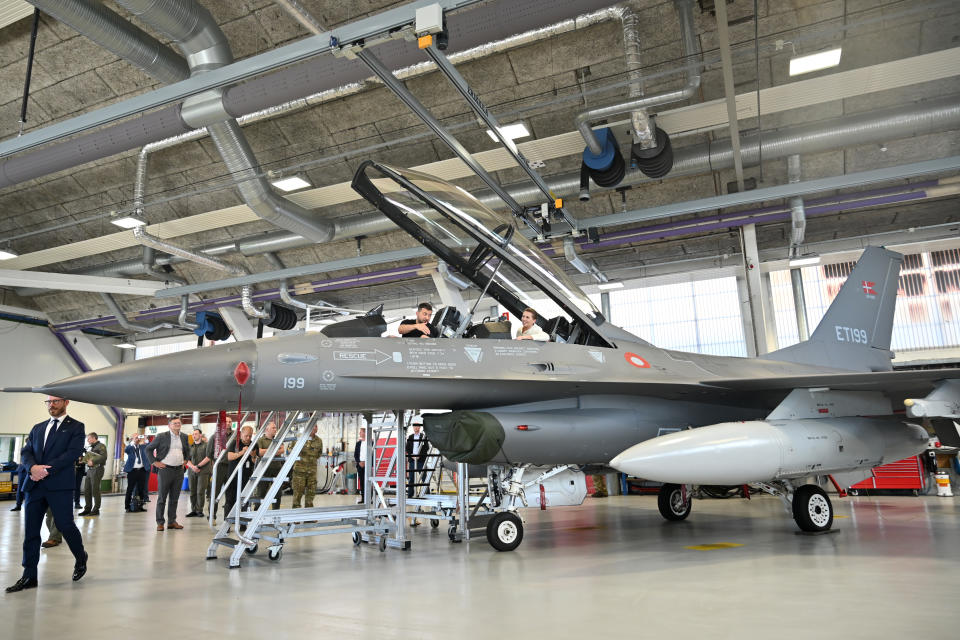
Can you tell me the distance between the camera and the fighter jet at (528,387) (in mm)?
5305

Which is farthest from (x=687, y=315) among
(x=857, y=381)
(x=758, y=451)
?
(x=758, y=451)

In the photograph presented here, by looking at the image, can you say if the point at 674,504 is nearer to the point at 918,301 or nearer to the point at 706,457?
the point at 706,457

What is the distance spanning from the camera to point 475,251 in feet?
21.2

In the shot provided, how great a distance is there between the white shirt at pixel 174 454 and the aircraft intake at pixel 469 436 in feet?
20.1

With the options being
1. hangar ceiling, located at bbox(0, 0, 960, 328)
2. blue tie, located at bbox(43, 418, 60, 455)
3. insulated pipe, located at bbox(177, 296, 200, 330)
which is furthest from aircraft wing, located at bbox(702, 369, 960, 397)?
insulated pipe, located at bbox(177, 296, 200, 330)

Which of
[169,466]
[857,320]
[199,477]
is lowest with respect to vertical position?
[199,477]

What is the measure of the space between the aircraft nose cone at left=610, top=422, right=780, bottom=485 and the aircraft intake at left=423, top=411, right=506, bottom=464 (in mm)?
1116

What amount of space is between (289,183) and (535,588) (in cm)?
844

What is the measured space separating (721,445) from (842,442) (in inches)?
73.2

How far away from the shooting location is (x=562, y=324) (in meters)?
7.01

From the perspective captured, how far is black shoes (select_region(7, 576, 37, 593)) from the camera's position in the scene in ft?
15.3

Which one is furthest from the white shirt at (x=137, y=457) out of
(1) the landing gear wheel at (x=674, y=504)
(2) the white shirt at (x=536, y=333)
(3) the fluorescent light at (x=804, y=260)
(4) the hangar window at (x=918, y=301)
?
(4) the hangar window at (x=918, y=301)

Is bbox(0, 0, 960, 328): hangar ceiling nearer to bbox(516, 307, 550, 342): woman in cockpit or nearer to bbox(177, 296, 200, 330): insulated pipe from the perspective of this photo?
bbox(177, 296, 200, 330): insulated pipe

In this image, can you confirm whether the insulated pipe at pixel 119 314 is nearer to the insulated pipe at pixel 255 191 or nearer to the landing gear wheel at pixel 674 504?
the insulated pipe at pixel 255 191
